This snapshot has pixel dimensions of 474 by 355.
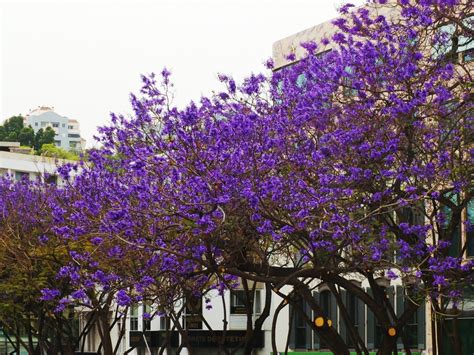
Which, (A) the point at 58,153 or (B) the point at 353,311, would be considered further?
(A) the point at 58,153

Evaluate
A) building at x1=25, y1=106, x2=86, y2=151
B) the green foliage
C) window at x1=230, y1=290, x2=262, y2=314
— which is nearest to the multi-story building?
window at x1=230, y1=290, x2=262, y2=314

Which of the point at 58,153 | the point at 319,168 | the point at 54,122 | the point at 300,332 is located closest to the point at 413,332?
the point at 300,332

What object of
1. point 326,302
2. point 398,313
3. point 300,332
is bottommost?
point 300,332

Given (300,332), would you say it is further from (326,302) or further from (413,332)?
(413,332)

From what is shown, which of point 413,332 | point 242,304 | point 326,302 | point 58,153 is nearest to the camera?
point 413,332

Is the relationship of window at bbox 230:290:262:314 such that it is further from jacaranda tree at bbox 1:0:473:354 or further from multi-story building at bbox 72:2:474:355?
jacaranda tree at bbox 1:0:473:354

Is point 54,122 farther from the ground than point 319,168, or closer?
farther from the ground

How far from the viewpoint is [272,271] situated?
22.0 meters

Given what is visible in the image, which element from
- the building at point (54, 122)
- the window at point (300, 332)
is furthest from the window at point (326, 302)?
the building at point (54, 122)

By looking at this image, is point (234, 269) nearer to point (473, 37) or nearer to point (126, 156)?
point (126, 156)

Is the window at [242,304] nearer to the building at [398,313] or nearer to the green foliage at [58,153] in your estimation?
the building at [398,313]

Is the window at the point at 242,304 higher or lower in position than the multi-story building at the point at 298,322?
higher

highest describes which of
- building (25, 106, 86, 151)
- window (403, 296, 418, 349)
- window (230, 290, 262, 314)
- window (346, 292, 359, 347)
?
building (25, 106, 86, 151)

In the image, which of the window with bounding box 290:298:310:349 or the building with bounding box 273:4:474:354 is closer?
the building with bounding box 273:4:474:354
